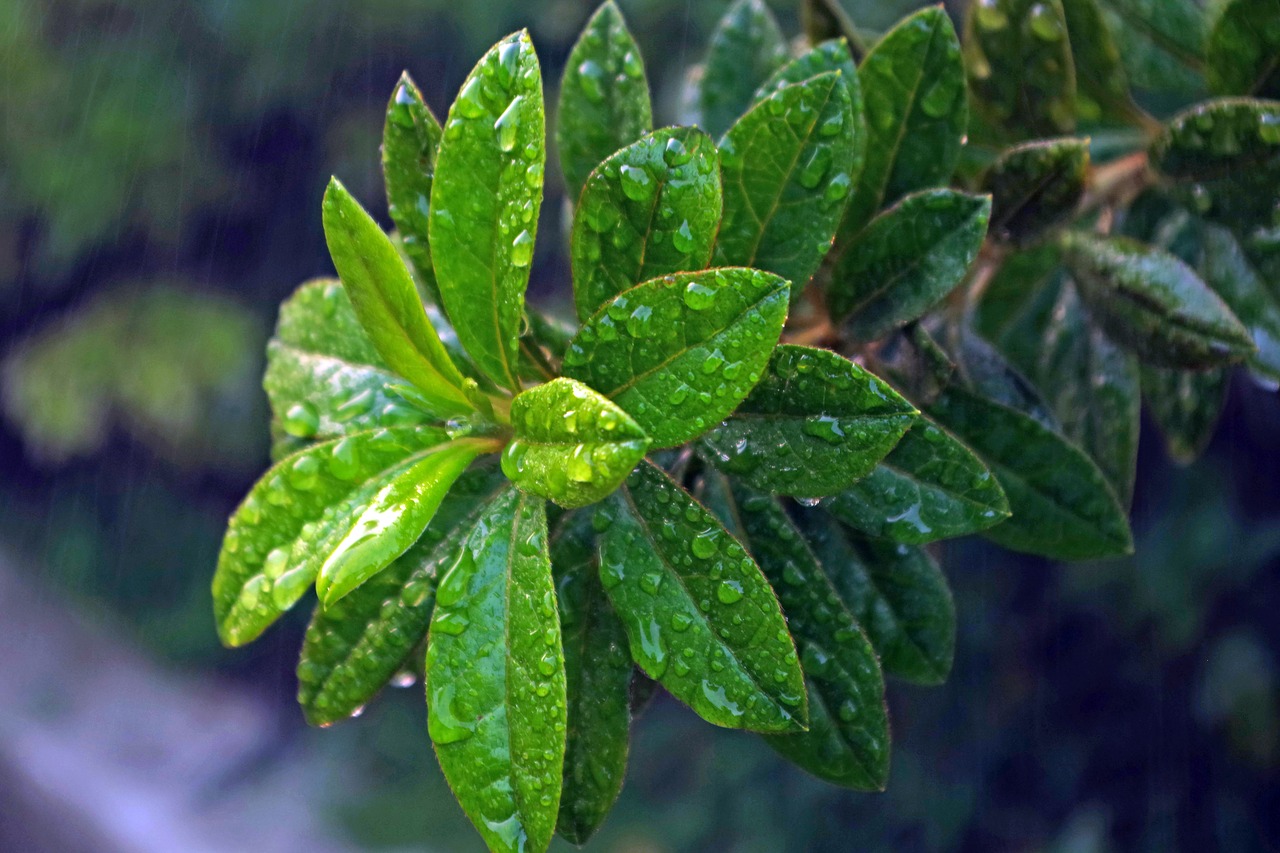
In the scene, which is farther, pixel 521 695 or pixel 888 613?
pixel 888 613

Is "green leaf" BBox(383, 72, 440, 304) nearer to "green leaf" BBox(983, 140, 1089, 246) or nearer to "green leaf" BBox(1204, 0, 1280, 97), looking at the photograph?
"green leaf" BBox(983, 140, 1089, 246)

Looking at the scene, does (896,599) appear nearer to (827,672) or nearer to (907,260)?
(827,672)

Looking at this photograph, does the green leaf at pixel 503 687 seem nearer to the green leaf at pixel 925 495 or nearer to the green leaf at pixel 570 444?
the green leaf at pixel 570 444

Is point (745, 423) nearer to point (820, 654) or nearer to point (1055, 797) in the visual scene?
point (820, 654)

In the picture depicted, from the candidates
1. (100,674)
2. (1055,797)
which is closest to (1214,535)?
(1055,797)

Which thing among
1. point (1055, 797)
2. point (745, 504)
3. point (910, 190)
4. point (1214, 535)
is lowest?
point (1055, 797)

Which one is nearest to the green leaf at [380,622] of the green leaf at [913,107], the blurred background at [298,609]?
the green leaf at [913,107]

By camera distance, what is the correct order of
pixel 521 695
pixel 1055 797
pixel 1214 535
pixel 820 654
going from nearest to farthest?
pixel 521 695, pixel 820 654, pixel 1214 535, pixel 1055 797
